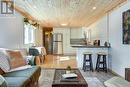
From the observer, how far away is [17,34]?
7047mm

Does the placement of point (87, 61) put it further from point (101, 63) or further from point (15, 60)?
point (15, 60)

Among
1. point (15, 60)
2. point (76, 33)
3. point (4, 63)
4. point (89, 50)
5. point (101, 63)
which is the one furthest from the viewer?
point (76, 33)

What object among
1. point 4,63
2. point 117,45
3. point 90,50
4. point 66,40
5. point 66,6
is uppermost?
point 66,6

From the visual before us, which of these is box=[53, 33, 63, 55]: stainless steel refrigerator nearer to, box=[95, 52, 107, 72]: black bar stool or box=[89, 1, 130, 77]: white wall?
box=[95, 52, 107, 72]: black bar stool

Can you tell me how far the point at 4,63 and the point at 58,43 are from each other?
11389mm

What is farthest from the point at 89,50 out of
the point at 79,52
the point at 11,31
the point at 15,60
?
the point at 15,60

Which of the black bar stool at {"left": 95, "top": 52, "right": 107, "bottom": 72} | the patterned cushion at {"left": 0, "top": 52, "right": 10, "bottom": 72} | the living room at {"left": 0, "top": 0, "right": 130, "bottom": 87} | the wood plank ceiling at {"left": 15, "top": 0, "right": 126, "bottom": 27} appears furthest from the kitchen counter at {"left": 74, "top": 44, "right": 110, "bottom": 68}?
the patterned cushion at {"left": 0, "top": 52, "right": 10, "bottom": 72}

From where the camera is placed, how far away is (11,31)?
6.29 m

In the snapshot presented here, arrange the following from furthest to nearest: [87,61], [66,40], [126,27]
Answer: [66,40] < [87,61] < [126,27]

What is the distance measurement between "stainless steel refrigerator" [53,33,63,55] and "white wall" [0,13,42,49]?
25.1 ft

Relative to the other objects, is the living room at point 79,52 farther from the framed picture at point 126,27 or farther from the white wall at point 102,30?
the white wall at point 102,30

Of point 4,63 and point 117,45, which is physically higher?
point 117,45

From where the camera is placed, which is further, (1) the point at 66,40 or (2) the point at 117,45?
(1) the point at 66,40

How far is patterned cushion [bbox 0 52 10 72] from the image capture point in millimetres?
4016
